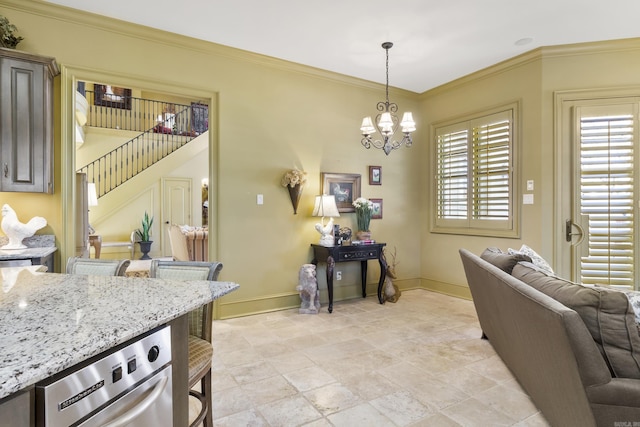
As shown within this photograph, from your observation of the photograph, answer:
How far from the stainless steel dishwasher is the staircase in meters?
7.94

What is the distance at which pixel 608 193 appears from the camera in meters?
3.74

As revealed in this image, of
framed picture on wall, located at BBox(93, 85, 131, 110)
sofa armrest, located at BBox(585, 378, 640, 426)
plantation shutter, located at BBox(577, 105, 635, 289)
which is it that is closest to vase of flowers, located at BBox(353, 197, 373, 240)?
plantation shutter, located at BBox(577, 105, 635, 289)

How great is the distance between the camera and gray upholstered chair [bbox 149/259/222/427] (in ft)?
4.99

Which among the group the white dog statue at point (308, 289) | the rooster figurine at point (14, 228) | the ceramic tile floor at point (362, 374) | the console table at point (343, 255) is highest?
the rooster figurine at point (14, 228)

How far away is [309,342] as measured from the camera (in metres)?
3.20

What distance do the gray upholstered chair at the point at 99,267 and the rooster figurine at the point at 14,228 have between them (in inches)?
49.5

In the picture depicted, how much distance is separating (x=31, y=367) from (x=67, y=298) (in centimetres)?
60

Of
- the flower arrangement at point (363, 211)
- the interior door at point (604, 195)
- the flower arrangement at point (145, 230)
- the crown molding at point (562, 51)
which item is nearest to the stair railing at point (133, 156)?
the flower arrangement at point (145, 230)

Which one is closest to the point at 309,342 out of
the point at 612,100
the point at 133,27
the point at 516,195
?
the point at 516,195

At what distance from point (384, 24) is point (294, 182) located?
74.4 inches

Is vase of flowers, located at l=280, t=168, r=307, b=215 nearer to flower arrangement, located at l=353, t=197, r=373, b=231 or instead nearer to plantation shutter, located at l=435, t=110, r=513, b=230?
flower arrangement, located at l=353, t=197, r=373, b=231

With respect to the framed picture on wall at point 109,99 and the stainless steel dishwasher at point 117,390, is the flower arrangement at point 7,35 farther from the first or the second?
the framed picture on wall at point 109,99

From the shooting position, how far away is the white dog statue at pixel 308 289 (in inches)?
160

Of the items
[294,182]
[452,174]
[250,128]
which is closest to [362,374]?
[294,182]
